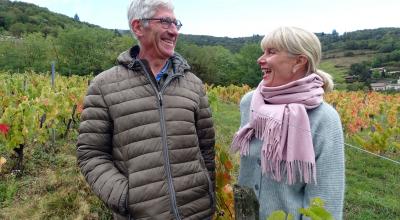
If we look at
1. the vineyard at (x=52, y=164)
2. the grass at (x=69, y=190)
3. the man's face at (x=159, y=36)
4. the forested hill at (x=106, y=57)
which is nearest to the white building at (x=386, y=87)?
the forested hill at (x=106, y=57)

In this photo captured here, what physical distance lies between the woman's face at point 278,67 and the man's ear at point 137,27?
58cm

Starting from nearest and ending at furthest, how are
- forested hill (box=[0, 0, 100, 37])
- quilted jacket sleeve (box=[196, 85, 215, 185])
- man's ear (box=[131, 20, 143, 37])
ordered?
man's ear (box=[131, 20, 143, 37]), quilted jacket sleeve (box=[196, 85, 215, 185]), forested hill (box=[0, 0, 100, 37])

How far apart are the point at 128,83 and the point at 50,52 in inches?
2087

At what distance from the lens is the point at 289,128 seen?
1681 millimetres

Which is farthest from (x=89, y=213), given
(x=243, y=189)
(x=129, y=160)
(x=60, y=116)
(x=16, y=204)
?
(x=60, y=116)

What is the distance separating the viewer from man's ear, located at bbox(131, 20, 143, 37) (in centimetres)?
190

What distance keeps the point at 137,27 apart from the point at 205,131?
24.1 inches

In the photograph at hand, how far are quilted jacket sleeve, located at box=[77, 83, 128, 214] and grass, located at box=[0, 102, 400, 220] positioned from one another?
1.91m

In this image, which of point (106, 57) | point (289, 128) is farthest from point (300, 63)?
point (106, 57)

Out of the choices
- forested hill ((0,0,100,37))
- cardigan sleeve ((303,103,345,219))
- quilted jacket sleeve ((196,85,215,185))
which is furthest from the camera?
forested hill ((0,0,100,37))

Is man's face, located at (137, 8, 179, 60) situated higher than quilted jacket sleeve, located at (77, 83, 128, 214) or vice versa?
man's face, located at (137, 8, 179, 60)

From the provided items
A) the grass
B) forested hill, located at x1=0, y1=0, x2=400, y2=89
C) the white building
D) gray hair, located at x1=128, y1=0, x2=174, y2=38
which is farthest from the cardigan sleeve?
the white building

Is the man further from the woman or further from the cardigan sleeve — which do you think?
the cardigan sleeve

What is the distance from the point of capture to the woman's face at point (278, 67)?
173 centimetres
